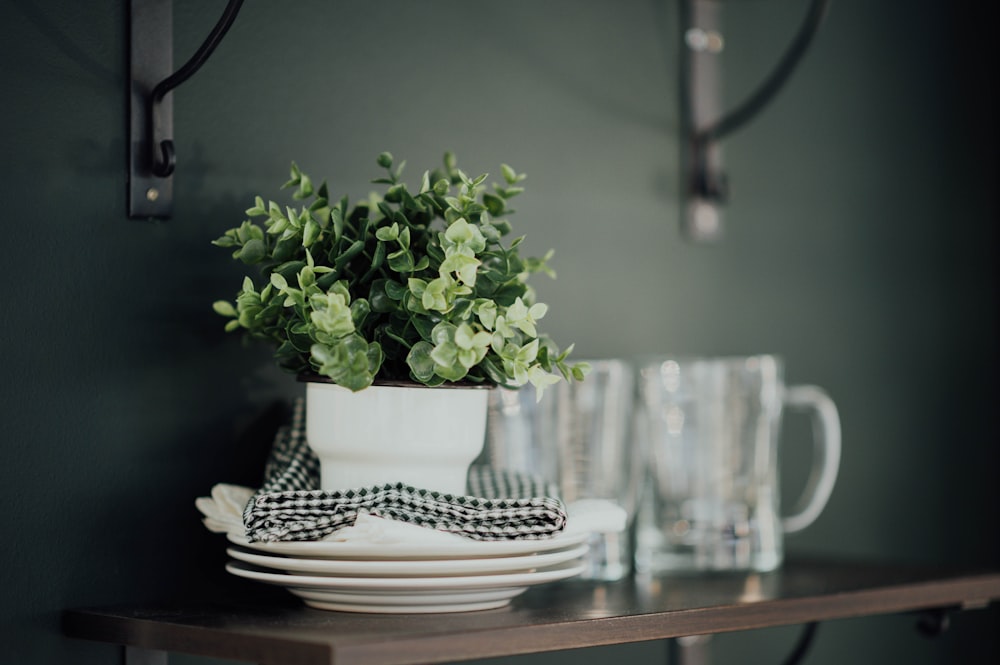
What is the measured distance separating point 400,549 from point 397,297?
0.56ft

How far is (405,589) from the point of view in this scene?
0.78m

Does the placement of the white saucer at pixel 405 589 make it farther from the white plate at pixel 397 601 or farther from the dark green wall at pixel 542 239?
the dark green wall at pixel 542 239

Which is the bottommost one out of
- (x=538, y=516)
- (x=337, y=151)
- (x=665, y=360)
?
(x=538, y=516)

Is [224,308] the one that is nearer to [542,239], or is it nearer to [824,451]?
[542,239]

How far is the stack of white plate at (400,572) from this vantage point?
768 millimetres

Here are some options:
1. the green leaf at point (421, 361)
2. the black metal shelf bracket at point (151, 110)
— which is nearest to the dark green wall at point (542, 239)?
the black metal shelf bracket at point (151, 110)

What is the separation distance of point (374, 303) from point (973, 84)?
3.37 feet

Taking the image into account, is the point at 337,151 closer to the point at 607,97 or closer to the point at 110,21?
the point at 110,21

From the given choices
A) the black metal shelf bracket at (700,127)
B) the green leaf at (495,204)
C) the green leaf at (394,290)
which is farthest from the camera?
the black metal shelf bracket at (700,127)

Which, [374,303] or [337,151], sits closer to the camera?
[374,303]

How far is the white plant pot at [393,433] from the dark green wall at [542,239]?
0.15 metres

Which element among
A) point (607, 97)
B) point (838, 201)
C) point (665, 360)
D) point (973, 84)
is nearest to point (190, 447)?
point (665, 360)

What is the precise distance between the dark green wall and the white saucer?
0.48 ft

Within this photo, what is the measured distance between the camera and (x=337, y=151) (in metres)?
1.03
